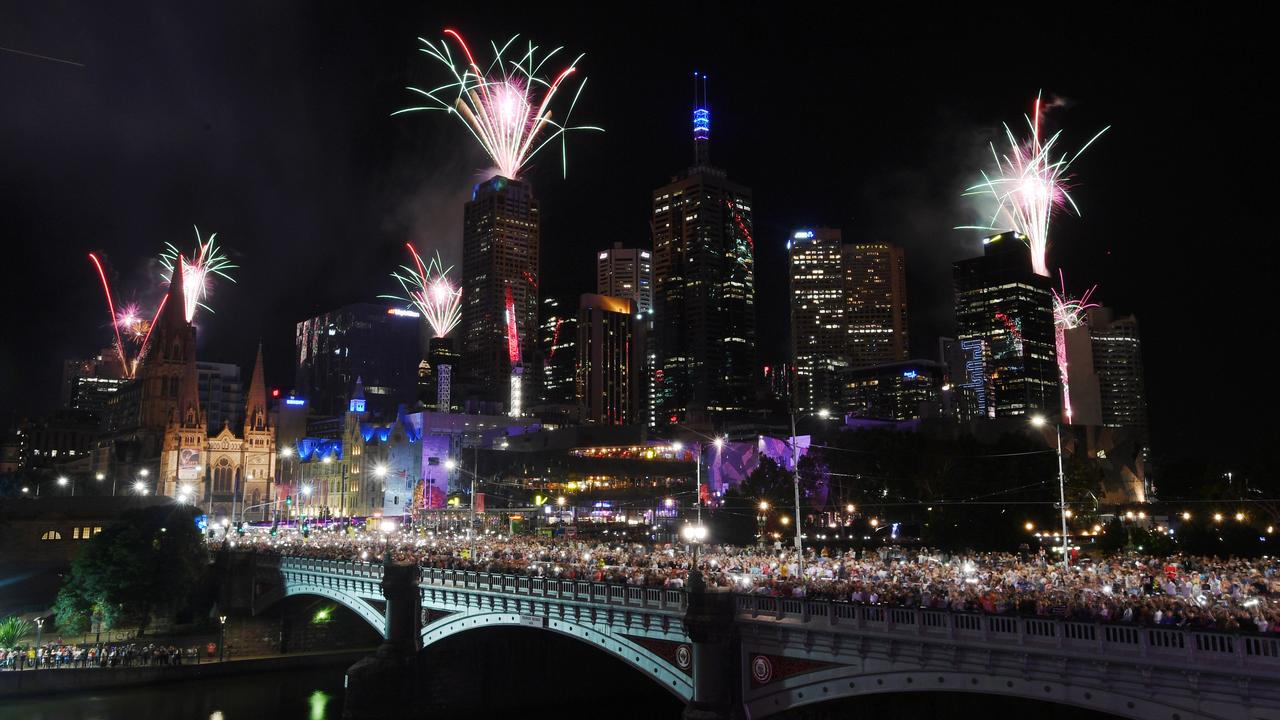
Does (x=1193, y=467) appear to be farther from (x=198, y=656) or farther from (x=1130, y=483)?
(x=198, y=656)

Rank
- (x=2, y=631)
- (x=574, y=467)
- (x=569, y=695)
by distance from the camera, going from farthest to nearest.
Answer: (x=574, y=467)
(x=2, y=631)
(x=569, y=695)

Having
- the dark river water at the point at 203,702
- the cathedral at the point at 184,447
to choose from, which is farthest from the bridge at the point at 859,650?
the cathedral at the point at 184,447

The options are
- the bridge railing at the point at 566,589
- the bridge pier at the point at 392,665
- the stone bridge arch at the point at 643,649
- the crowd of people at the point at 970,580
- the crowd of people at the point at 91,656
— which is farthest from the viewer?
the crowd of people at the point at 91,656

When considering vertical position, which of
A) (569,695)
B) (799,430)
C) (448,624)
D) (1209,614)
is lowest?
(569,695)

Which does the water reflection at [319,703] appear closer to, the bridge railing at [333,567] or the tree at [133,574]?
the bridge railing at [333,567]

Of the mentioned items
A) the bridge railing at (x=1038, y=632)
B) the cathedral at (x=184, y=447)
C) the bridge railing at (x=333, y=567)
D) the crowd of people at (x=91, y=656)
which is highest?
the cathedral at (x=184, y=447)

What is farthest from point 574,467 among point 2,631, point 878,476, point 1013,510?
point 2,631
